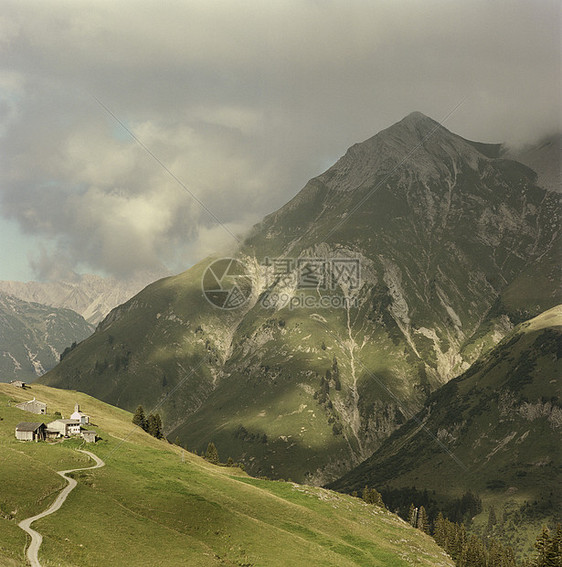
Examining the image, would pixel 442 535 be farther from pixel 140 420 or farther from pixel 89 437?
pixel 89 437

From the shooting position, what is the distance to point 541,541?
112688 mm

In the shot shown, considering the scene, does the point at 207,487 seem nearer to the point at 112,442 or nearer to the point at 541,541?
the point at 112,442

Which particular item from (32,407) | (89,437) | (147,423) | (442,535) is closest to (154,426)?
(147,423)

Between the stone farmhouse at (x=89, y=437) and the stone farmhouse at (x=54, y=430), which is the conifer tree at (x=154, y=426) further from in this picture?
the stone farmhouse at (x=89, y=437)

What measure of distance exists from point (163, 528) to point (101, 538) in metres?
A: 10.6

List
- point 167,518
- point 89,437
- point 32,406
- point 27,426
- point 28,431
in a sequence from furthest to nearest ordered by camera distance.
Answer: point 32,406
point 89,437
point 27,426
point 28,431
point 167,518

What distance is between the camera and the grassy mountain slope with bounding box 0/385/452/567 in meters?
59.5

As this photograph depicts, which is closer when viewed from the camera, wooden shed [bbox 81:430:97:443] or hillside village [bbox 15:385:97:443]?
hillside village [bbox 15:385:97:443]

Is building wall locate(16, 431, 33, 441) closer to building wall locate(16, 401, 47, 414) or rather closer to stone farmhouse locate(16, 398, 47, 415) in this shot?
stone farmhouse locate(16, 398, 47, 415)

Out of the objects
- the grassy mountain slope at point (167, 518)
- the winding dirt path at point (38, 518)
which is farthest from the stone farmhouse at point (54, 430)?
the winding dirt path at point (38, 518)

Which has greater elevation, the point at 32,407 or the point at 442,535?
the point at 32,407

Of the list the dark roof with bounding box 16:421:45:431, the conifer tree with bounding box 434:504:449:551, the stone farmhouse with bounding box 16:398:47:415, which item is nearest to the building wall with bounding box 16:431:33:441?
the dark roof with bounding box 16:421:45:431

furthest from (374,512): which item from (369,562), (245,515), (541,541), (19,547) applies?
(19,547)

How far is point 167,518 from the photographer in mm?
73250
